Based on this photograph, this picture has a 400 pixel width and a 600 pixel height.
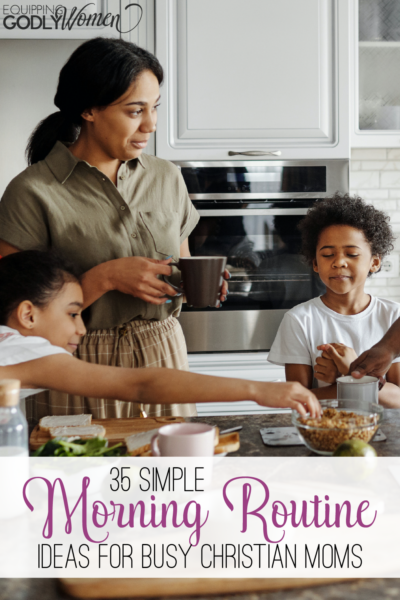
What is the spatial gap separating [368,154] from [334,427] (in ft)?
7.47

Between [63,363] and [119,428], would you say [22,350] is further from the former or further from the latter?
[119,428]

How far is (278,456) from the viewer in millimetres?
1039

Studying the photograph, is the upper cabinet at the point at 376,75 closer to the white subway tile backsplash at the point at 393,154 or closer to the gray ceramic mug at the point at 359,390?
the white subway tile backsplash at the point at 393,154

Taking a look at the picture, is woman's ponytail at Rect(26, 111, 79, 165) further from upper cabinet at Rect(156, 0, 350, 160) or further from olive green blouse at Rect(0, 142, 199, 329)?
upper cabinet at Rect(156, 0, 350, 160)

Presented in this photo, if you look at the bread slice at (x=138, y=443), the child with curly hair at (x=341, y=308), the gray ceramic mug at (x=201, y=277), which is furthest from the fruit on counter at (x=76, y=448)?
the child with curly hair at (x=341, y=308)

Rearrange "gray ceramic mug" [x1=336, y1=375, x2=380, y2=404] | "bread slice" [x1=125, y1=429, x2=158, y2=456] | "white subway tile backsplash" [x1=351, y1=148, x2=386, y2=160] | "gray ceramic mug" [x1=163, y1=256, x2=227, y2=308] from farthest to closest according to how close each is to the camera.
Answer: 1. "white subway tile backsplash" [x1=351, y1=148, x2=386, y2=160]
2. "gray ceramic mug" [x1=163, y1=256, x2=227, y2=308]
3. "gray ceramic mug" [x1=336, y1=375, x2=380, y2=404]
4. "bread slice" [x1=125, y1=429, x2=158, y2=456]

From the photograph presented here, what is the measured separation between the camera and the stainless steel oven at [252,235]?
258 cm

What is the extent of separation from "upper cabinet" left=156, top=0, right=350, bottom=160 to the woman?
0.93 metres

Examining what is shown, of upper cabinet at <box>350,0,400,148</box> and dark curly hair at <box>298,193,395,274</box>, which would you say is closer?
dark curly hair at <box>298,193,395,274</box>

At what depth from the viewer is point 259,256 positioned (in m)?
2.62

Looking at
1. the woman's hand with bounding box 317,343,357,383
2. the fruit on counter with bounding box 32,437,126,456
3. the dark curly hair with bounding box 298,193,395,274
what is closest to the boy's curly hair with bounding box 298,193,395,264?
the dark curly hair with bounding box 298,193,395,274

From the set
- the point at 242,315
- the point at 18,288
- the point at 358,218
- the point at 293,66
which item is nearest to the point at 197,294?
the point at 18,288

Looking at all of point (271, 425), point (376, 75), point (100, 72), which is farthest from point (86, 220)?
point (376, 75)

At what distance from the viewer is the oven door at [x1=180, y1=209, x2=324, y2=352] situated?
2.60 meters
